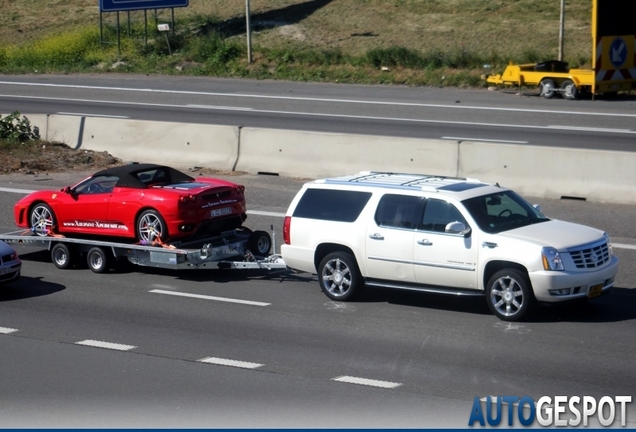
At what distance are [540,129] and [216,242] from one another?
15314 millimetres

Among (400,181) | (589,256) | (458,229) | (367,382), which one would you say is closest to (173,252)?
(400,181)

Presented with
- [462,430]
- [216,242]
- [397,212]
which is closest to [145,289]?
[216,242]

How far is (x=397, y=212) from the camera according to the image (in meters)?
11.9

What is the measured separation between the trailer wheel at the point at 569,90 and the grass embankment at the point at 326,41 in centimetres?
512

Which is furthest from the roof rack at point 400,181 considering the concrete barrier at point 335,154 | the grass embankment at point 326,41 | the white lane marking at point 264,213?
→ the grass embankment at point 326,41

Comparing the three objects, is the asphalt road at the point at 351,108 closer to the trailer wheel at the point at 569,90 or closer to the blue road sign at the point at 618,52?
the trailer wheel at the point at 569,90

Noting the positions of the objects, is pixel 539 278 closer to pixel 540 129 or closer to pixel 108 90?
pixel 540 129

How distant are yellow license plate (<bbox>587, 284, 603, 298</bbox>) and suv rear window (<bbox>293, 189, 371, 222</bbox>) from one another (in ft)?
9.60

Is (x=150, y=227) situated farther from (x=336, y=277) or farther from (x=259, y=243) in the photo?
(x=336, y=277)

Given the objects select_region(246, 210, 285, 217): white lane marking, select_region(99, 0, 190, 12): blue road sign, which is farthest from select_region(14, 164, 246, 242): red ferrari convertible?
select_region(99, 0, 190, 12): blue road sign

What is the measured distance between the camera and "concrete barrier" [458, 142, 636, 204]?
680 inches

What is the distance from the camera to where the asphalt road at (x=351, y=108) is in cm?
2636

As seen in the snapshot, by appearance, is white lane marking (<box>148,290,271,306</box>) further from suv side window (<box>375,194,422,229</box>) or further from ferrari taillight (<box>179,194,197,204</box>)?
suv side window (<box>375,194,422,229</box>)

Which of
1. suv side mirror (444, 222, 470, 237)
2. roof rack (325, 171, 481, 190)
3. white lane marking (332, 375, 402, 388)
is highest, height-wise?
roof rack (325, 171, 481, 190)
